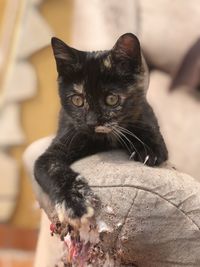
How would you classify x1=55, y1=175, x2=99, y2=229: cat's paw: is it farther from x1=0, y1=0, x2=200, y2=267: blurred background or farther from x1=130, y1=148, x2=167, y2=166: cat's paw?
x1=0, y1=0, x2=200, y2=267: blurred background

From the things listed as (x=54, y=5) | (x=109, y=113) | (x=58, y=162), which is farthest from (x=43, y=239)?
(x=54, y=5)

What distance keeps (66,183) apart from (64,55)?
30cm

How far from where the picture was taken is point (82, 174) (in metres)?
0.94

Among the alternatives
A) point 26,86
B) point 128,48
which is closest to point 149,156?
point 128,48

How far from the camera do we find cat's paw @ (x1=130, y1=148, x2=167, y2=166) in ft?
3.41

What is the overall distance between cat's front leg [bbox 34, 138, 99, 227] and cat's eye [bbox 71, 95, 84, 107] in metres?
0.08

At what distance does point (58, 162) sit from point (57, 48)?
25cm

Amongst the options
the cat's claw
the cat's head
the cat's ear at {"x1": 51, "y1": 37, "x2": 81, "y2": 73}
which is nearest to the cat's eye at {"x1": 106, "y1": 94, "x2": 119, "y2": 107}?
the cat's head

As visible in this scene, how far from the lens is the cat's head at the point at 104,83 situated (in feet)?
3.44

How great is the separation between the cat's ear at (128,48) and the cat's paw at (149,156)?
191mm

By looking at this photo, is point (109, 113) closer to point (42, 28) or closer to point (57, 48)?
point (57, 48)

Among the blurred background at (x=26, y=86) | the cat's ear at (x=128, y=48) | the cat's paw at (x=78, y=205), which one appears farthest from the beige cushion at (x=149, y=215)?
the blurred background at (x=26, y=86)

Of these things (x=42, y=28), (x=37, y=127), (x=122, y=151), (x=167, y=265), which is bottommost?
(x=37, y=127)

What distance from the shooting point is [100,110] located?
1047 mm
